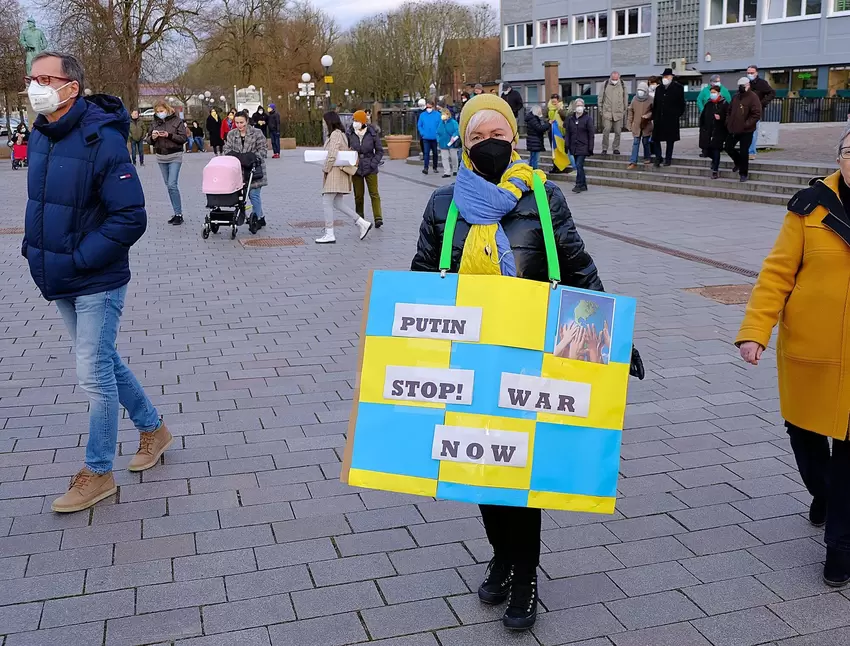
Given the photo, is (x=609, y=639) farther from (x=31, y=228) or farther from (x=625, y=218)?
(x=625, y=218)

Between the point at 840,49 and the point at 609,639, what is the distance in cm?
4158

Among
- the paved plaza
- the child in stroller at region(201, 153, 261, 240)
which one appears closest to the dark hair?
the child in stroller at region(201, 153, 261, 240)

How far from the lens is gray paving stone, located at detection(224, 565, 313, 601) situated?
366 cm

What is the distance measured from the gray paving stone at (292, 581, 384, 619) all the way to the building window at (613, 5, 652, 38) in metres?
50.2

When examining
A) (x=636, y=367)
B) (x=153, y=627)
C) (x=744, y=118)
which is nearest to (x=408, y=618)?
(x=153, y=627)

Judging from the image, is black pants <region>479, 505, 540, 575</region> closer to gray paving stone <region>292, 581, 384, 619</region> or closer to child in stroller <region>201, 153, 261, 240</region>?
gray paving stone <region>292, 581, 384, 619</region>

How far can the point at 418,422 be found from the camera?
3.17 meters

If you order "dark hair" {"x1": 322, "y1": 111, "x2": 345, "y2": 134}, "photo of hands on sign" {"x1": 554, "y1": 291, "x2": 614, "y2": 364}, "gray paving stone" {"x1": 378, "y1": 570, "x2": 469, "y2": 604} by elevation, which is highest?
"dark hair" {"x1": 322, "y1": 111, "x2": 345, "y2": 134}

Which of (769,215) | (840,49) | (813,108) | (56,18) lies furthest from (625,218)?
(56,18)

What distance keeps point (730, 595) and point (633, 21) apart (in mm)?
51525

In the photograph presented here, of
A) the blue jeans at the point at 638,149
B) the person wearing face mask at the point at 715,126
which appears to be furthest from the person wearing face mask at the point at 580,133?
the person wearing face mask at the point at 715,126

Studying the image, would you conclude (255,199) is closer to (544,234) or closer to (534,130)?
(534,130)

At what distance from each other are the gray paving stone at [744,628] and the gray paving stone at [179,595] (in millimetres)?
1790

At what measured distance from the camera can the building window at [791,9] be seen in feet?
133
